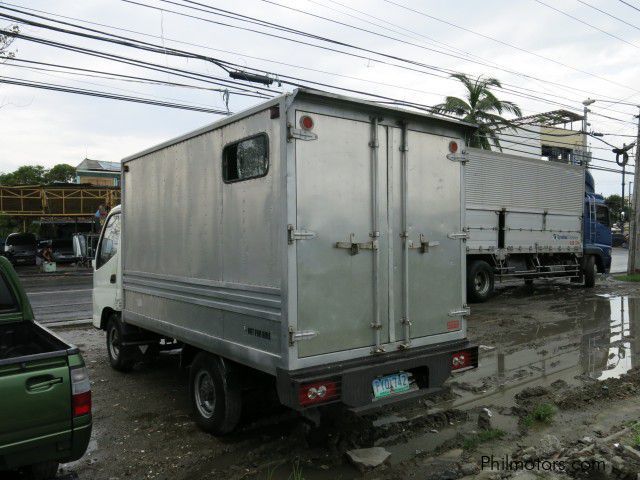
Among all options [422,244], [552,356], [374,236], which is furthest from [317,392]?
[552,356]

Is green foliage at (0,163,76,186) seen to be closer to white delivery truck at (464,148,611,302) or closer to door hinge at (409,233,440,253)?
white delivery truck at (464,148,611,302)

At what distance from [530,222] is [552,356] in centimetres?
724

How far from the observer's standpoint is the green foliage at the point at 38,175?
44.1m

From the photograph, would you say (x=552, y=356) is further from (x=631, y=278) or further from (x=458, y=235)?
(x=631, y=278)

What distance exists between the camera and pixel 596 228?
650 inches

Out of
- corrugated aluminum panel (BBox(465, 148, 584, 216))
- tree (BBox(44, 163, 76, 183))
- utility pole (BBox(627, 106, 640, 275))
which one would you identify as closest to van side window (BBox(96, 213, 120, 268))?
corrugated aluminum panel (BBox(465, 148, 584, 216))

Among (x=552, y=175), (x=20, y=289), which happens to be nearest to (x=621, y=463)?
(x=20, y=289)

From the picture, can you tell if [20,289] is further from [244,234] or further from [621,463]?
[621,463]

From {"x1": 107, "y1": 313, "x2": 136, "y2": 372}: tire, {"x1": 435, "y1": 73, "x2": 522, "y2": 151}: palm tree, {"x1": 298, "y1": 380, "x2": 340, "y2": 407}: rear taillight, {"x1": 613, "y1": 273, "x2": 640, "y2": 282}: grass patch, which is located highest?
{"x1": 435, "y1": 73, "x2": 522, "y2": 151}: palm tree

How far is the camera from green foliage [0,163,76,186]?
44.1m

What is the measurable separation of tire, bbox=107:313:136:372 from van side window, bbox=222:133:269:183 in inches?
132

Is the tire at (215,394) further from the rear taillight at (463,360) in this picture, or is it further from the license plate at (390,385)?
the rear taillight at (463,360)

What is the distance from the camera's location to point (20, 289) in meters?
4.58

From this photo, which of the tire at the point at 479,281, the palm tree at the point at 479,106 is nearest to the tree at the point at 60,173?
the palm tree at the point at 479,106
